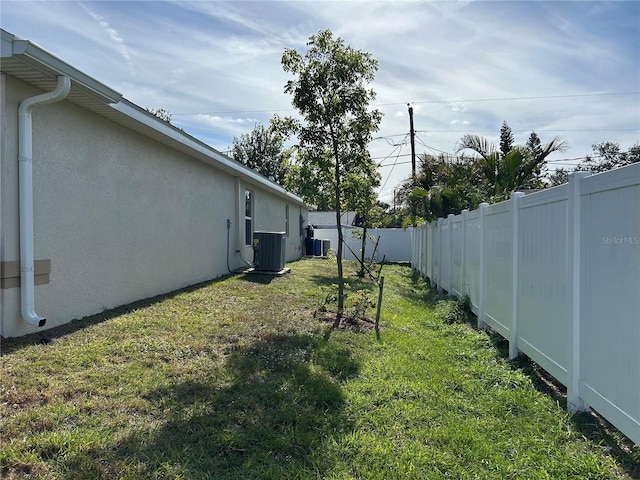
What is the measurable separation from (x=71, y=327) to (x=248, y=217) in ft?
27.4

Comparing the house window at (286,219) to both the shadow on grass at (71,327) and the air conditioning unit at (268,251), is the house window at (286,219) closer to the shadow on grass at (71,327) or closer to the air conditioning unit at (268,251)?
the air conditioning unit at (268,251)

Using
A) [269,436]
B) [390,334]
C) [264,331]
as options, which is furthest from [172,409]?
[390,334]

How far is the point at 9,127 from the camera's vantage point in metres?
4.63

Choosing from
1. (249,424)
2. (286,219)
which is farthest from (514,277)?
(286,219)

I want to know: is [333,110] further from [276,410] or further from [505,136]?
[505,136]

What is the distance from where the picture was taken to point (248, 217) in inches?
528

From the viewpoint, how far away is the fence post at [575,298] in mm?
3314

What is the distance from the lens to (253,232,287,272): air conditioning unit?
11.0 meters

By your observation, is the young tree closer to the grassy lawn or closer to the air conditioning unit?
the grassy lawn

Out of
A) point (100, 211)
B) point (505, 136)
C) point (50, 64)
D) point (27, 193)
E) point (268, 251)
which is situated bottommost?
point (268, 251)

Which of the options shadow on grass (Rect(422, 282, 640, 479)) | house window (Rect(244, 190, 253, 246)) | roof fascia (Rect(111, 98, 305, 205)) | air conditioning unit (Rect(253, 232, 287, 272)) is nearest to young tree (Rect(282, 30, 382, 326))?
roof fascia (Rect(111, 98, 305, 205))

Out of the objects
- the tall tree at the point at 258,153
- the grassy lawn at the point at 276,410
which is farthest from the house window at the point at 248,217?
the tall tree at the point at 258,153

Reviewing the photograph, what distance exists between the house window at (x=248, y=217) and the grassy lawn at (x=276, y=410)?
7.31 m

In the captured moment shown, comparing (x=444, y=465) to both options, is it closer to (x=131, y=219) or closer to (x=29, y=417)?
(x=29, y=417)
